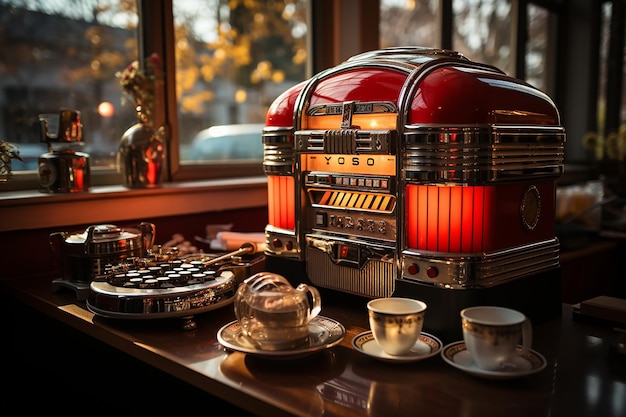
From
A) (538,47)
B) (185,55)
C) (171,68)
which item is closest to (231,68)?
(185,55)

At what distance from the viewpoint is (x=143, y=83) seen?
1.96 m

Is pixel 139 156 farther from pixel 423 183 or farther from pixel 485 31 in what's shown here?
pixel 485 31

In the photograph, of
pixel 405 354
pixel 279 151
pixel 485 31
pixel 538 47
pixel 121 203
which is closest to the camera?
pixel 405 354

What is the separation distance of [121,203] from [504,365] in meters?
1.29

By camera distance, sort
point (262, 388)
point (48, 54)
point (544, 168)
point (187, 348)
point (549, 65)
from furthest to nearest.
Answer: point (549, 65)
point (48, 54)
point (544, 168)
point (187, 348)
point (262, 388)

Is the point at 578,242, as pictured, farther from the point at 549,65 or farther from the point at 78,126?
the point at 549,65

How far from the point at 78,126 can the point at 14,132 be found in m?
0.27

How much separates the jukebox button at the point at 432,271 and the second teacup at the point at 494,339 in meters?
0.17

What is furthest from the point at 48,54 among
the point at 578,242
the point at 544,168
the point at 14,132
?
the point at 578,242

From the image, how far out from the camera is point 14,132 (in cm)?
186

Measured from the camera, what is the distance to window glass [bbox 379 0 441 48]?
3.09 m

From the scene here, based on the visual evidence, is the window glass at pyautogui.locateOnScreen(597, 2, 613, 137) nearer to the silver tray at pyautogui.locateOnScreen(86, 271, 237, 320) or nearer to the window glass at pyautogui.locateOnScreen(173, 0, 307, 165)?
the window glass at pyautogui.locateOnScreen(173, 0, 307, 165)

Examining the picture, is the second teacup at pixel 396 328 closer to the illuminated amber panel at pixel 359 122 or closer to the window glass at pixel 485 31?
the illuminated amber panel at pixel 359 122

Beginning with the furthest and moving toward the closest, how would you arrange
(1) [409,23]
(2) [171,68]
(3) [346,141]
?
1. (1) [409,23]
2. (2) [171,68]
3. (3) [346,141]
